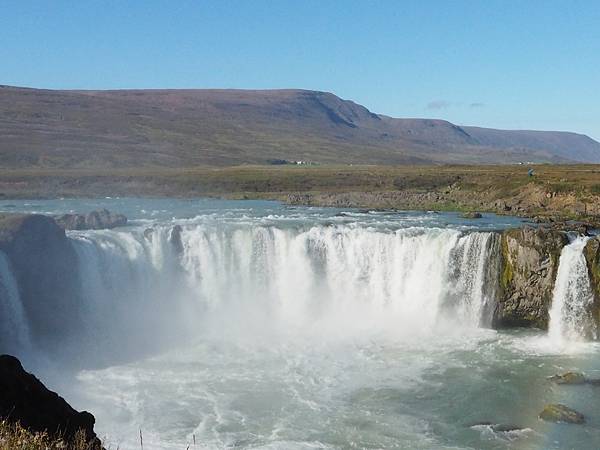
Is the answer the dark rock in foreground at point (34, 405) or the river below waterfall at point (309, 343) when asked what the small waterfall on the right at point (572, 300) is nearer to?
the river below waterfall at point (309, 343)

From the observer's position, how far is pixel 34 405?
8602 mm

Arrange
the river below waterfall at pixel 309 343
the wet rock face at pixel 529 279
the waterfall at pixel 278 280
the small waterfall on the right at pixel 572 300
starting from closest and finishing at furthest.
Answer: the river below waterfall at pixel 309 343, the small waterfall on the right at pixel 572 300, the wet rock face at pixel 529 279, the waterfall at pixel 278 280

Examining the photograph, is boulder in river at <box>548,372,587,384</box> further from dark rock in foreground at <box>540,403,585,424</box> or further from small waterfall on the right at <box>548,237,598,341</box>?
small waterfall on the right at <box>548,237,598,341</box>

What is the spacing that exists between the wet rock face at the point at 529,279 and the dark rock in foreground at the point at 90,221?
1665 cm

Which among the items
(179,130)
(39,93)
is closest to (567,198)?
(179,130)

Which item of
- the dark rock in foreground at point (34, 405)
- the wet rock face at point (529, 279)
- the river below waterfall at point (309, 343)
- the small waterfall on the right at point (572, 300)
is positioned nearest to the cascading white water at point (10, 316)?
the river below waterfall at point (309, 343)

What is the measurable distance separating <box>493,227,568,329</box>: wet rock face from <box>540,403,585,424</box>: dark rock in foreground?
7.79 m

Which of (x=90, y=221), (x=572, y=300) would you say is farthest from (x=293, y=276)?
(x=572, y=300)

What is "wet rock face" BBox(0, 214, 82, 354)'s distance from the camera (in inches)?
838

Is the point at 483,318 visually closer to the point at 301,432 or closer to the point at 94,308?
the point at 301,432

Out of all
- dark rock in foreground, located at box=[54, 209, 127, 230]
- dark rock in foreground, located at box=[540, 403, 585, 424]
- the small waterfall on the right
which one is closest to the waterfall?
the small waterfall on the right

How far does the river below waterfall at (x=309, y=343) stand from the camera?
15.2 m

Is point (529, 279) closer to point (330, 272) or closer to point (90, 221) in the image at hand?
point (330, 272)

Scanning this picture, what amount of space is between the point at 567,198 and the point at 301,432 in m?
28.2
